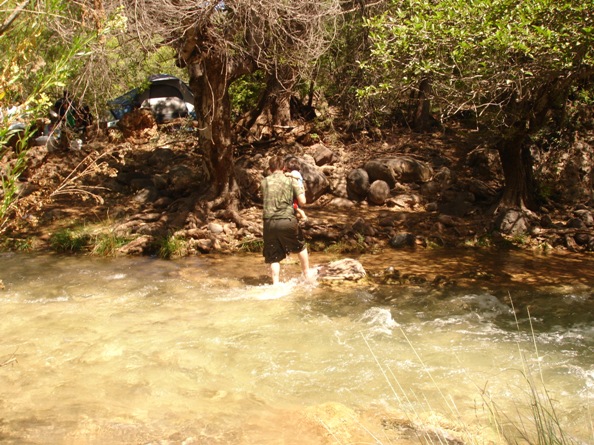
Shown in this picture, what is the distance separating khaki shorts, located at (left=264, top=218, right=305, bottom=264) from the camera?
7914mm

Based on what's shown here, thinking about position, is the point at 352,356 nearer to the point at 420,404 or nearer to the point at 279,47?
the point at 420,404

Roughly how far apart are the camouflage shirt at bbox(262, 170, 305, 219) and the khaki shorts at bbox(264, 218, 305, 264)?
0.09 metres

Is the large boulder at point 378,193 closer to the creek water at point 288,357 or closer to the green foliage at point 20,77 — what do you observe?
the creek water at point 288,357

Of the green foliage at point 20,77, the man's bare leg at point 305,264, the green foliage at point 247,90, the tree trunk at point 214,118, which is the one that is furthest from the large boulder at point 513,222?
the green foliage at point 20,77

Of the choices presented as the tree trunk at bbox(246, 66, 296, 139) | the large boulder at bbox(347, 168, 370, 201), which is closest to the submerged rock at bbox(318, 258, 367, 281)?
the large boulder at bbox(347, 168, 370, 201)

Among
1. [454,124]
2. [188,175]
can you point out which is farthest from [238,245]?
[454,124]

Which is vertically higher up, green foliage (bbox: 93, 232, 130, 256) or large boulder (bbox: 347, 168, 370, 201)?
large boulder (bbox: 347, 168, 370, 201)

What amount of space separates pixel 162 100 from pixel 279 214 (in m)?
12.8

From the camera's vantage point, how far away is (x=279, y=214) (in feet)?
25.9

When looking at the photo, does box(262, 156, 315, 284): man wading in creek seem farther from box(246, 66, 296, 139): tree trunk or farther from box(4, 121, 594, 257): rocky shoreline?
box(246, 66, 296, 139): tree trunk

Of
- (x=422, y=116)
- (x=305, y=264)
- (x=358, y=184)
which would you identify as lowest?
(x=305, y=264)

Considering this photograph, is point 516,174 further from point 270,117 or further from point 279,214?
point 270,117

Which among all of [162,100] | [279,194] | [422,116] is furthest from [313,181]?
[162,100]

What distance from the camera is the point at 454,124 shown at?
16547 millimetres
